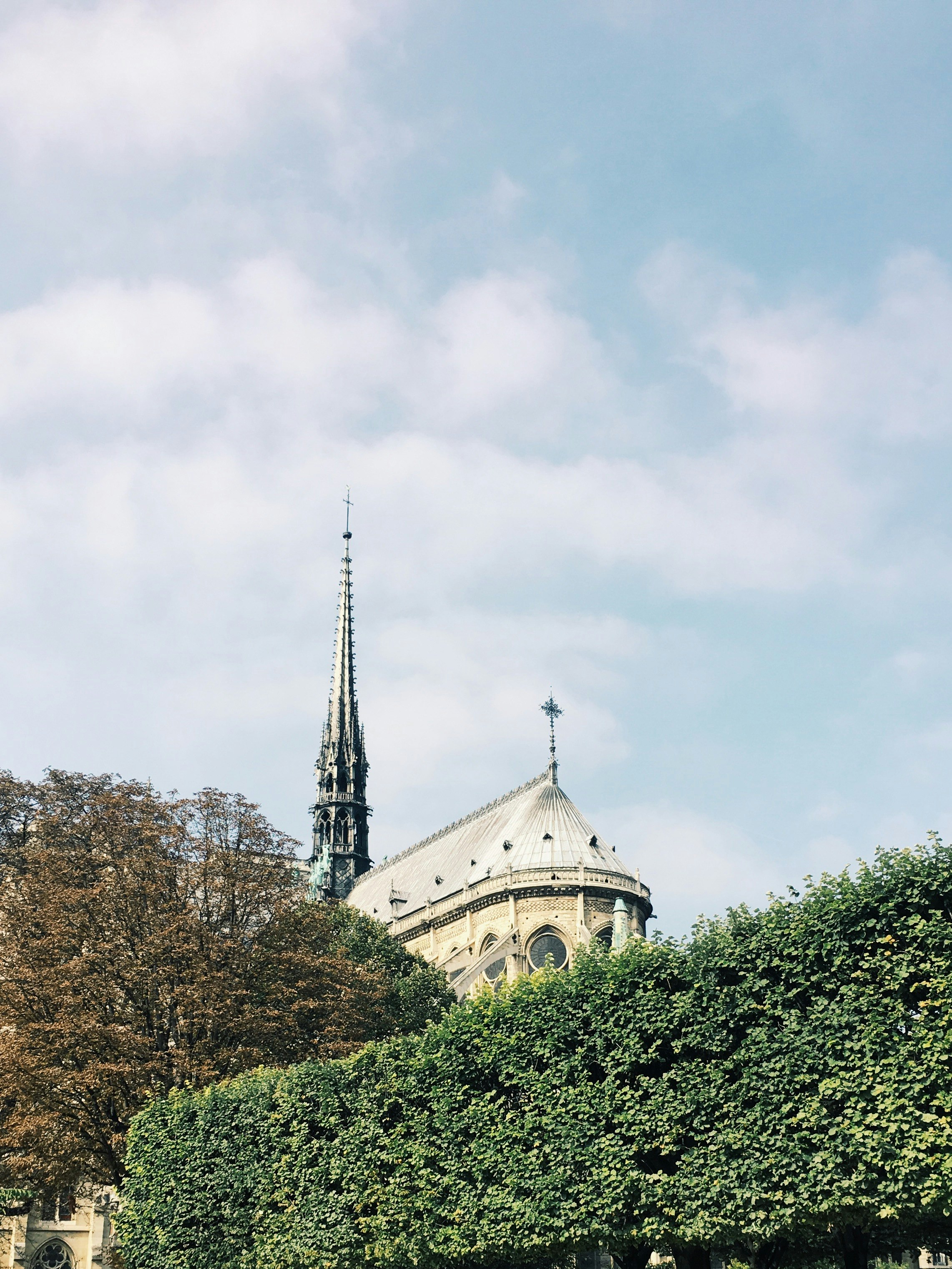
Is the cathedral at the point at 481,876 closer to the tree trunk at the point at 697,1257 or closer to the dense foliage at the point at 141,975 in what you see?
the dense foliage at the point at 141,975

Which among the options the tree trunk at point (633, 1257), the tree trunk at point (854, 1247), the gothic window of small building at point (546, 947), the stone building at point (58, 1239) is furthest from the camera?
the gothic window of small building at point (546, 947)

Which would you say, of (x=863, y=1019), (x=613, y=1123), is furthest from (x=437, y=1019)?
(x=863, y=1019)

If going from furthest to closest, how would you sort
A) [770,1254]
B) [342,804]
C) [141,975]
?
[342,804] < [141,975] < [770,1254]

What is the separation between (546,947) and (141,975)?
133 ft

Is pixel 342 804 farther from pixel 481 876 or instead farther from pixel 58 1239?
pixel 58 1239

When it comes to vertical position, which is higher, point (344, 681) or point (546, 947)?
point (344, 681)

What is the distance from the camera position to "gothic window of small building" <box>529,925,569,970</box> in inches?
2783

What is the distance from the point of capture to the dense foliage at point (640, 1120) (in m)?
18.7

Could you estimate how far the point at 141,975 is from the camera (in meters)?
34.4

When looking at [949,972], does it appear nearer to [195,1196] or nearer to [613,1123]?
[613,1123]

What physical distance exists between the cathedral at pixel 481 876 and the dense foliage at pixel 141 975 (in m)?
17.1

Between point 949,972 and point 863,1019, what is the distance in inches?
64.2

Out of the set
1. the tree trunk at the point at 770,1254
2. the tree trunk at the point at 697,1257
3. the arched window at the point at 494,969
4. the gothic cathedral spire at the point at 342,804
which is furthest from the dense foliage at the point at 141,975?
the gothic cathedral spire at the point at 342,804

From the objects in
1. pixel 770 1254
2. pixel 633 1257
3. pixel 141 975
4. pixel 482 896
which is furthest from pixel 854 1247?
pixel 482 896
